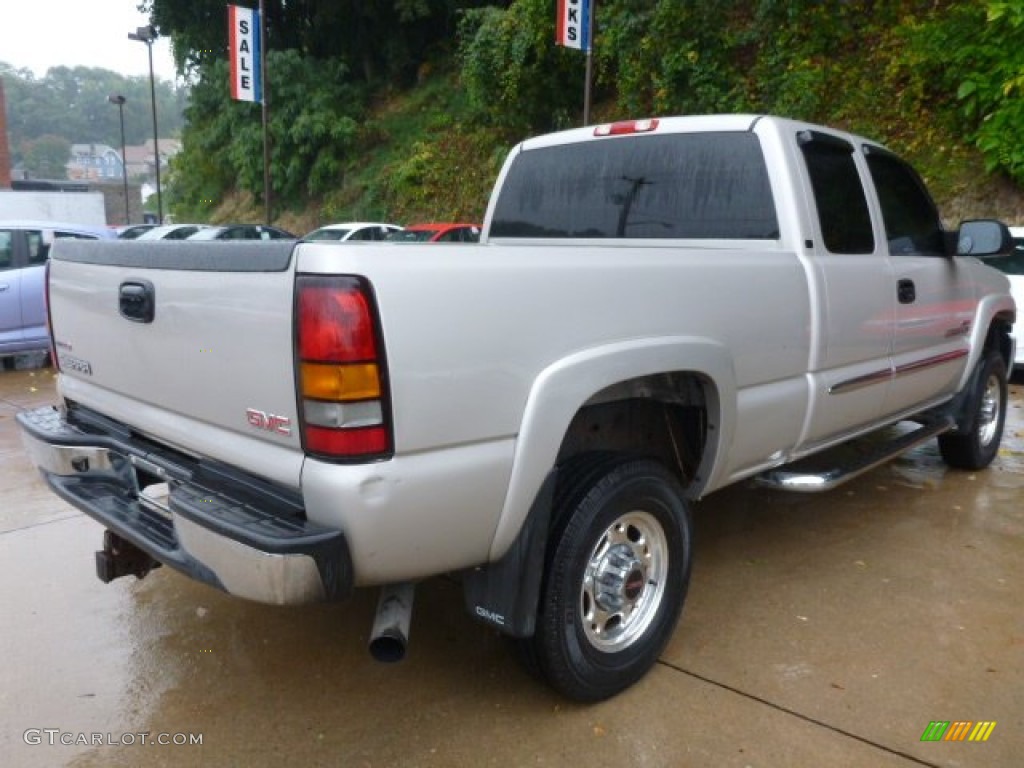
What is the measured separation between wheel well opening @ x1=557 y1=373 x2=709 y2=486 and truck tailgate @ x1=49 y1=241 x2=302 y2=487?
970 millimetres

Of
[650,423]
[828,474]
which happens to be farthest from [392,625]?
[828,474]

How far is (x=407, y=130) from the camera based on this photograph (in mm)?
26375

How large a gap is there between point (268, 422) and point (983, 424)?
491 centimetres

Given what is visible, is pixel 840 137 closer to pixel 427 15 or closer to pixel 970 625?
pixel 970 625

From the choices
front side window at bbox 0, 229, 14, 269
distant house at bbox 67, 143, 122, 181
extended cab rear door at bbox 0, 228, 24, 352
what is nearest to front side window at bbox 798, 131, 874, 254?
extended cab rear door at bbox 0, 228, 24, 352

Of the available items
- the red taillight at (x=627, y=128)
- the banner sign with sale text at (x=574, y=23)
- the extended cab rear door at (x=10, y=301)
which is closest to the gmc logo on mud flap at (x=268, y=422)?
the red taillight at (x=627, y=128)

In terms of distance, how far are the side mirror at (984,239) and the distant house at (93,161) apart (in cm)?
11054

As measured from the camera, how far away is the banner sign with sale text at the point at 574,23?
50.0 ft

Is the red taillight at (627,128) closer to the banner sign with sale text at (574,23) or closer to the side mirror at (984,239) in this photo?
the side mirror at (984,239)

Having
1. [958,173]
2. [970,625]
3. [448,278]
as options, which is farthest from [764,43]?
[448,278]

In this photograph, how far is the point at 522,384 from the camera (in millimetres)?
2365

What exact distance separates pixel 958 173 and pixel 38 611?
1274 centimetres

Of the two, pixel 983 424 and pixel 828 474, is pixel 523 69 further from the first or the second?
pixel 828 474

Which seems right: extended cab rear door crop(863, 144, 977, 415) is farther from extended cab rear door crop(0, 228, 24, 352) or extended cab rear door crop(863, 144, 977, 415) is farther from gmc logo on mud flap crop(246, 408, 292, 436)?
extended cab rear door crop(0, 228, 24, 352)
